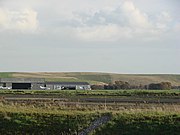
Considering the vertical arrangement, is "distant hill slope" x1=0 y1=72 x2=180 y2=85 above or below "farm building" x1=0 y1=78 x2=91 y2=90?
above

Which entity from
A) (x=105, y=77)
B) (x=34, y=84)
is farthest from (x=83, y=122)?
(x=105, y=77)

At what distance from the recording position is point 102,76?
18162cm

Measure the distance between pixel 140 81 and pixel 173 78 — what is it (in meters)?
23.0

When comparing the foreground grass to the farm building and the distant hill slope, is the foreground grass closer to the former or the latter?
the farm building

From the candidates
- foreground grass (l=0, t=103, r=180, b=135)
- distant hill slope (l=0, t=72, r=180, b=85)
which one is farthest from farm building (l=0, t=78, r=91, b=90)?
foreground grass (l=0, t=103, r=180, b=135)

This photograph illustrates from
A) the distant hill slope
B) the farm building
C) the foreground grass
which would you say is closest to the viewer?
the foreground grass

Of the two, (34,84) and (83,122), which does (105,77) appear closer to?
(34,84)

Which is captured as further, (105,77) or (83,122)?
(105,77)

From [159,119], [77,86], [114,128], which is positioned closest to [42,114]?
[114,128]

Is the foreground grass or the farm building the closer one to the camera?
the foreground grass

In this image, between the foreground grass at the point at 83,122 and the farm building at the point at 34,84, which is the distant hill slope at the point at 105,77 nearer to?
the farm building at the point at 34,84

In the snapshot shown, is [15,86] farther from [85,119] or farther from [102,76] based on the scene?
[85,119]

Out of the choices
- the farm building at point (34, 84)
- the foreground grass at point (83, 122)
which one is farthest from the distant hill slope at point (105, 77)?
the foreground grass at point (83, 122)

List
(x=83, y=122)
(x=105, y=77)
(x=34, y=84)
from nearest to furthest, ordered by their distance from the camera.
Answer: (x=83, y=122)
(x=34, y=84)
(x=105, y=77)
